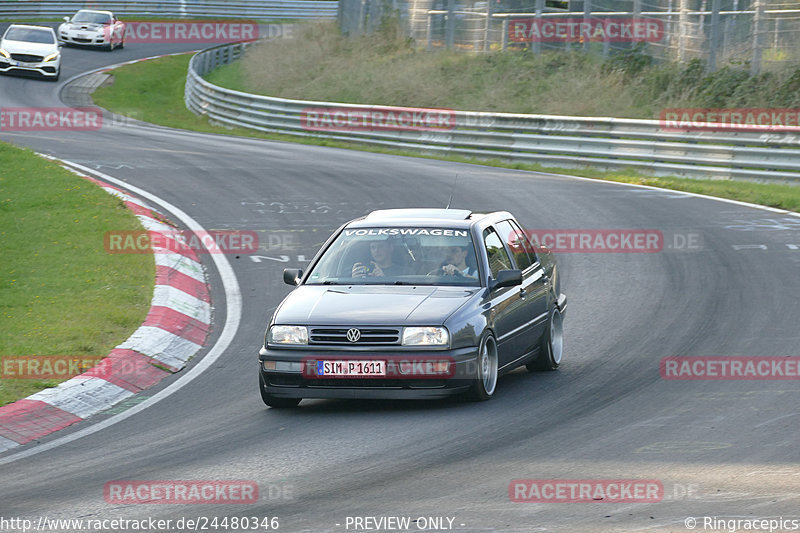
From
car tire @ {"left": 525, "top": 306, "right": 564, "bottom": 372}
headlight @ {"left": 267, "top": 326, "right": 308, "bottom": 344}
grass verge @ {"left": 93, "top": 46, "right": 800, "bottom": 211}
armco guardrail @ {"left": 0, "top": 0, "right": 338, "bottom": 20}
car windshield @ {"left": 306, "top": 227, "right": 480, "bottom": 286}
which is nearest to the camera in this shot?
headlight @ {"left": 267, "top": 326, "right": 308, "bottom": 344}

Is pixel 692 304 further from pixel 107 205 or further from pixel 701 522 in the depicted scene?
pixel 107 205

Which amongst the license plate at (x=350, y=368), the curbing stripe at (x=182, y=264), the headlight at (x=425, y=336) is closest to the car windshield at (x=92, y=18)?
the curbing stripe at (x=182, y=264)

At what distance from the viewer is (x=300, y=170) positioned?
2280 centimetres

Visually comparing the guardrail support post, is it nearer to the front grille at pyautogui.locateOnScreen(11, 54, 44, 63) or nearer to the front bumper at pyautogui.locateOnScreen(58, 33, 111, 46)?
the front grille at pyautogui.locateOnScreen(11, 54, 44, 63)

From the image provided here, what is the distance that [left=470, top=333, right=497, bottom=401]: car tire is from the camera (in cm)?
879

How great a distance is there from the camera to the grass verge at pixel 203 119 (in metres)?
20.5

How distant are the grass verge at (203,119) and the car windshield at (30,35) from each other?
7.97ft

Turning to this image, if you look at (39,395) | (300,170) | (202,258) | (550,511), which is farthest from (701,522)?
(300,170)

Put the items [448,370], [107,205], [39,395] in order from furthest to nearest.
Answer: [107,205]
[39,395]
[448,370]

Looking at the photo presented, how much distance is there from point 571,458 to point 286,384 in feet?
8.02

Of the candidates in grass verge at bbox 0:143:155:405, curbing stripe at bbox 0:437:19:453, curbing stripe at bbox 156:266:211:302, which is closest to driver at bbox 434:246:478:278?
grass verge at bbox 0:143:155:405

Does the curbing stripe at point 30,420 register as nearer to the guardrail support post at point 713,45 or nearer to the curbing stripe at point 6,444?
the curbing stripe at point 6,444

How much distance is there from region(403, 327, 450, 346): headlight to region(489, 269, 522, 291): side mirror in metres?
0.98

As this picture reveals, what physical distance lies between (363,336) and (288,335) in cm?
59
